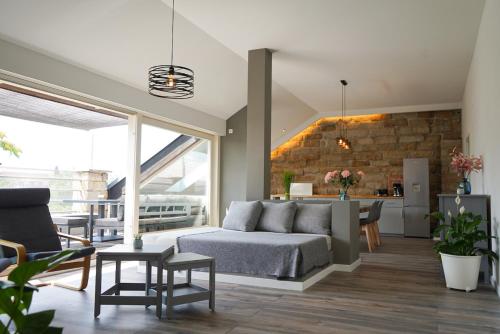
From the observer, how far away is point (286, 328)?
2.86 meters

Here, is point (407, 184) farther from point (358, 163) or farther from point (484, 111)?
point (484, 111)

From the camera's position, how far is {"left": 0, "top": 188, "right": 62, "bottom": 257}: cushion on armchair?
12.9 ft

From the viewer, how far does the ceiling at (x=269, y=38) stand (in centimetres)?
464

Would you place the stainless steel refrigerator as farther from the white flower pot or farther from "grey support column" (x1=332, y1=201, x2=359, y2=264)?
the white flower pot

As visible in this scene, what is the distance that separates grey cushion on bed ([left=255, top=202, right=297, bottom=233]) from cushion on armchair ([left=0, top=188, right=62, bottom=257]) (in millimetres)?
2342

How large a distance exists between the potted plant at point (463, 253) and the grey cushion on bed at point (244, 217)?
6.82 feet

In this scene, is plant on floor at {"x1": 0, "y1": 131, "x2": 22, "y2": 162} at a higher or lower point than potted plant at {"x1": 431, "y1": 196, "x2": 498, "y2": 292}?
higher

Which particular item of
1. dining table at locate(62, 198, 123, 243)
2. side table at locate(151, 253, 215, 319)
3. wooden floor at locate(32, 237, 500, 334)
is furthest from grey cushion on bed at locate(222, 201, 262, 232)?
dining table at locate(62, 198, 123, 243)

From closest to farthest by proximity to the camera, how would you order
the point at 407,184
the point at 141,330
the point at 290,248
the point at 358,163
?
1. the point at 141,330
2. the point at 290,248
3. the point at 407,184
4. the point at 358,163

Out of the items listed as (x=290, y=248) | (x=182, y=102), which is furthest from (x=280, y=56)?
(x=290, y=248)

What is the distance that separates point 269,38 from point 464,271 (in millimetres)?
3705

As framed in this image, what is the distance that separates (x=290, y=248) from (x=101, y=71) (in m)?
3.61

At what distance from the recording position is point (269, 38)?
5707 millimetres

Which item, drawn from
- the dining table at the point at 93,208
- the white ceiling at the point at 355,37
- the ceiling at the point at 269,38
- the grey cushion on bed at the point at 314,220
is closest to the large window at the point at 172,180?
the dining table at the point at 93,208
